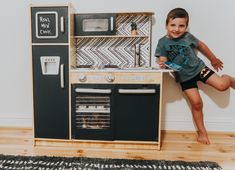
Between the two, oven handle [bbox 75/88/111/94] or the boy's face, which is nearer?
oven handle [bbox 75/88/111/94]

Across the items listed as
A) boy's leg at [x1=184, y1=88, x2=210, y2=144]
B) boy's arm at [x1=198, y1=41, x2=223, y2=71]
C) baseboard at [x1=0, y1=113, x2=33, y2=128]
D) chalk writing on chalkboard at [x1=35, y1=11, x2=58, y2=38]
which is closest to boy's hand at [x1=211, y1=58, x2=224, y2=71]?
boy's arm at [x1=198, y1=41, x2=223, y2=71]

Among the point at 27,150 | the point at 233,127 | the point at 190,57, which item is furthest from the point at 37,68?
the point at 233,127

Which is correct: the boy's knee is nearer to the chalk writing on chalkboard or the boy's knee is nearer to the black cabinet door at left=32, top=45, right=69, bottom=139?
the black cabinet door at left=32, top=45, right=69, bottom=139

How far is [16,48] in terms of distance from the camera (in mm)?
2721

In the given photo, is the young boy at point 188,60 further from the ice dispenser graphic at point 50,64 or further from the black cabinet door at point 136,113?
the ice dispenser graphic at point 50,64

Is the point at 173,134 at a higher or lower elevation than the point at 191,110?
lower

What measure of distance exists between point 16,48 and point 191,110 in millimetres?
2099

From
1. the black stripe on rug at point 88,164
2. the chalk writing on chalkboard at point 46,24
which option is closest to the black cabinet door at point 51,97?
the chalk writing on chalkboard at point 46,24

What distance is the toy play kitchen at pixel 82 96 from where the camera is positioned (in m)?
2.16

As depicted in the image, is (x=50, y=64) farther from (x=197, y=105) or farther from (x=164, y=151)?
(x=197, y=105)

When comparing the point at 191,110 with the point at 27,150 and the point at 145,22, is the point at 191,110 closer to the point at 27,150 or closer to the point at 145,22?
the point at 145,22

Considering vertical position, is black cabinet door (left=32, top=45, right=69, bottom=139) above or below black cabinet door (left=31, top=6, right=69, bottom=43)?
below

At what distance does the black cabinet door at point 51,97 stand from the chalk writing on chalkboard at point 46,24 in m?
0.11

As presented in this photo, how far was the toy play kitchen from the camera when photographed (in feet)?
7.10
